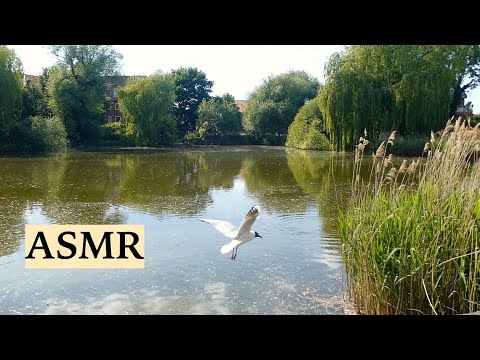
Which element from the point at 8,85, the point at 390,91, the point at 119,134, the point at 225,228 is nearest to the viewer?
the point at 225,228

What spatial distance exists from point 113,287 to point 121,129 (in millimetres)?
Result: 28513

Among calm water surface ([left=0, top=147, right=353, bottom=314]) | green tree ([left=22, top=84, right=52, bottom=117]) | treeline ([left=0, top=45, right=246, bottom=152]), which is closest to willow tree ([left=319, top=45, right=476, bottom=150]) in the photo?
calm water surface ([left=0, top=147, right=353, bottom=314])

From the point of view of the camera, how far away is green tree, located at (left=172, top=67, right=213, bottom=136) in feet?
127

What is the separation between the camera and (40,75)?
29844mm

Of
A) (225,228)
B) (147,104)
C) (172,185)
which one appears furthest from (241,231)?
(147,104)

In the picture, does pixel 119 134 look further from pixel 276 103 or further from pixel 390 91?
pixel 390 91

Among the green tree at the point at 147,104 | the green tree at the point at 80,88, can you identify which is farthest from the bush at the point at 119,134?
the green tree at the point at 80,88

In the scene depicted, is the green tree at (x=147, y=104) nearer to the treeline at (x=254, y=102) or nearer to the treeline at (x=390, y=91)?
the treeline at (x=254, y=102)

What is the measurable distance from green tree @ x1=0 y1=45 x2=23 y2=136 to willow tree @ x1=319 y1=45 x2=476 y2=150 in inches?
527

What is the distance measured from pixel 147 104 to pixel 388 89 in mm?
14657

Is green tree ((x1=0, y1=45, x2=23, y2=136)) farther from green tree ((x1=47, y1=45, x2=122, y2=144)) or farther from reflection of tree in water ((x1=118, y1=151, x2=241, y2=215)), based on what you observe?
reflection of tree in water ((x1=118, y1=151, x2=241, y2=215))

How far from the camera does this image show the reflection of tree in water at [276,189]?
9102 millimetres

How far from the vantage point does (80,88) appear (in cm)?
2933
